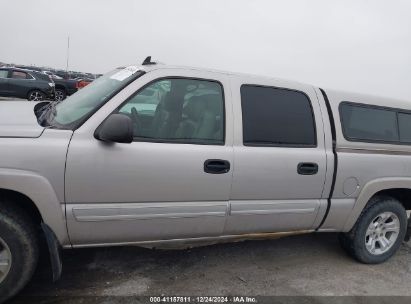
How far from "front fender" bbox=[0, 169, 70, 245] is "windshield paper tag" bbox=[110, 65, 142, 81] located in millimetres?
1005

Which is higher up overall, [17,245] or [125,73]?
[125,73]

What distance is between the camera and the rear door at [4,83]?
1596 centimetres

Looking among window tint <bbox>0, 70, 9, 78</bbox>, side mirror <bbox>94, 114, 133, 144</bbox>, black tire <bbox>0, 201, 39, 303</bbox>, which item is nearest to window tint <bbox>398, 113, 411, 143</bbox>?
side mirror <bbox>94, 114, 133, 144</bbox>

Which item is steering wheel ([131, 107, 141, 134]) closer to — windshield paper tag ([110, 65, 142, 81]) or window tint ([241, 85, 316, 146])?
windshield paper tag ([110, 65, 142, 81])

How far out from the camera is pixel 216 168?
311 cm

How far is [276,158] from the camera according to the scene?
333 centimetres

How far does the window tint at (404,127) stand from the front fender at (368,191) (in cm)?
44

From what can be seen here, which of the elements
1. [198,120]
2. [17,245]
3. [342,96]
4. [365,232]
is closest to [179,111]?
[198,120]

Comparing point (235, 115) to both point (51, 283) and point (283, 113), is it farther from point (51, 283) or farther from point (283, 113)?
point (51, 283)

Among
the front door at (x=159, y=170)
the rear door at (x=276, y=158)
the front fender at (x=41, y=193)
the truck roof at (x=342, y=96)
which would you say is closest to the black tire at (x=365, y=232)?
the rear door at (x=276, y=158)

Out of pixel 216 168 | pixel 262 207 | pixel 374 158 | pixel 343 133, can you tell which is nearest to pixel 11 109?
pixel 216 168

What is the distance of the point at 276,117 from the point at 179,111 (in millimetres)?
876

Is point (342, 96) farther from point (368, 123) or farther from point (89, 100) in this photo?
point (89, 100)

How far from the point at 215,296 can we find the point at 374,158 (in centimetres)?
192
